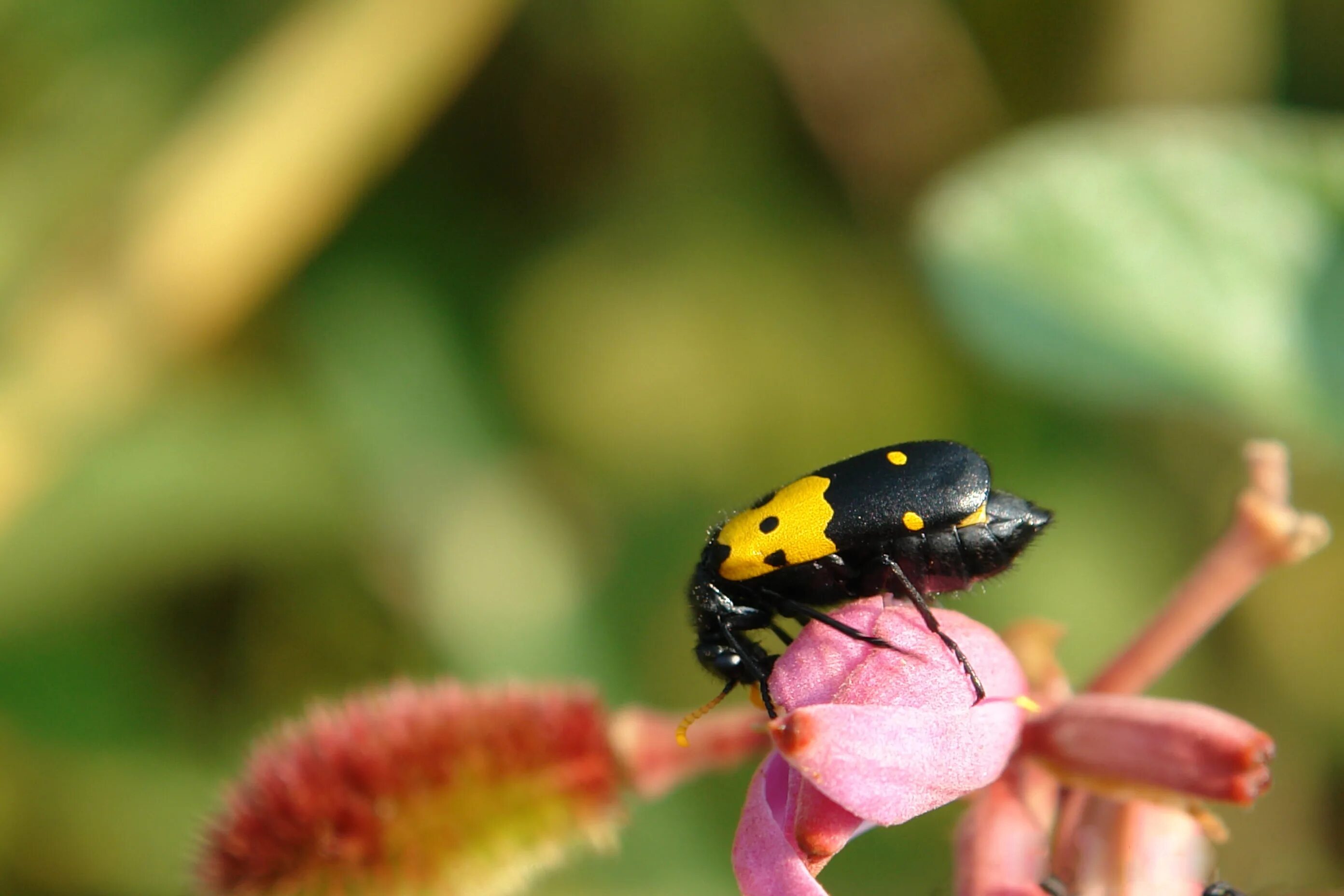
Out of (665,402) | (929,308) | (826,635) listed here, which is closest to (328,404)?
(665,402)

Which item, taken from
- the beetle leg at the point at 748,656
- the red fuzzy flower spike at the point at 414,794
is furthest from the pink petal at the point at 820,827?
the red fuzzy flower spike at the point at 414,794

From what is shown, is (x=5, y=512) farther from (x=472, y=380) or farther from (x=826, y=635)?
(x=826, y=635)

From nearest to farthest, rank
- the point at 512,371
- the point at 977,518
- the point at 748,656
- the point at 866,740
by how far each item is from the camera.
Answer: the point at 866,740, the point at 977,518, the point at 748,656, the point at 512,371

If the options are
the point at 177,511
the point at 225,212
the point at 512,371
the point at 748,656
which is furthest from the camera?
the point at 512,371

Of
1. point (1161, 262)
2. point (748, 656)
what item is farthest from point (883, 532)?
point (1161, 262)

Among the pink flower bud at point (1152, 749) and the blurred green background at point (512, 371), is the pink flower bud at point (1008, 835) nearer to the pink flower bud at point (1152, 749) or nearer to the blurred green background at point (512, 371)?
the pink flower bud at point (1152, 749)

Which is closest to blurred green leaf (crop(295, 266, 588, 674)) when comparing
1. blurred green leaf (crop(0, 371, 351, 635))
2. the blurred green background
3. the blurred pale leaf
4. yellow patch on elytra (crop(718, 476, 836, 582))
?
the blurred green background

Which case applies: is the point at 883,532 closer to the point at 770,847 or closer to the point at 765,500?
the point at 765,500
